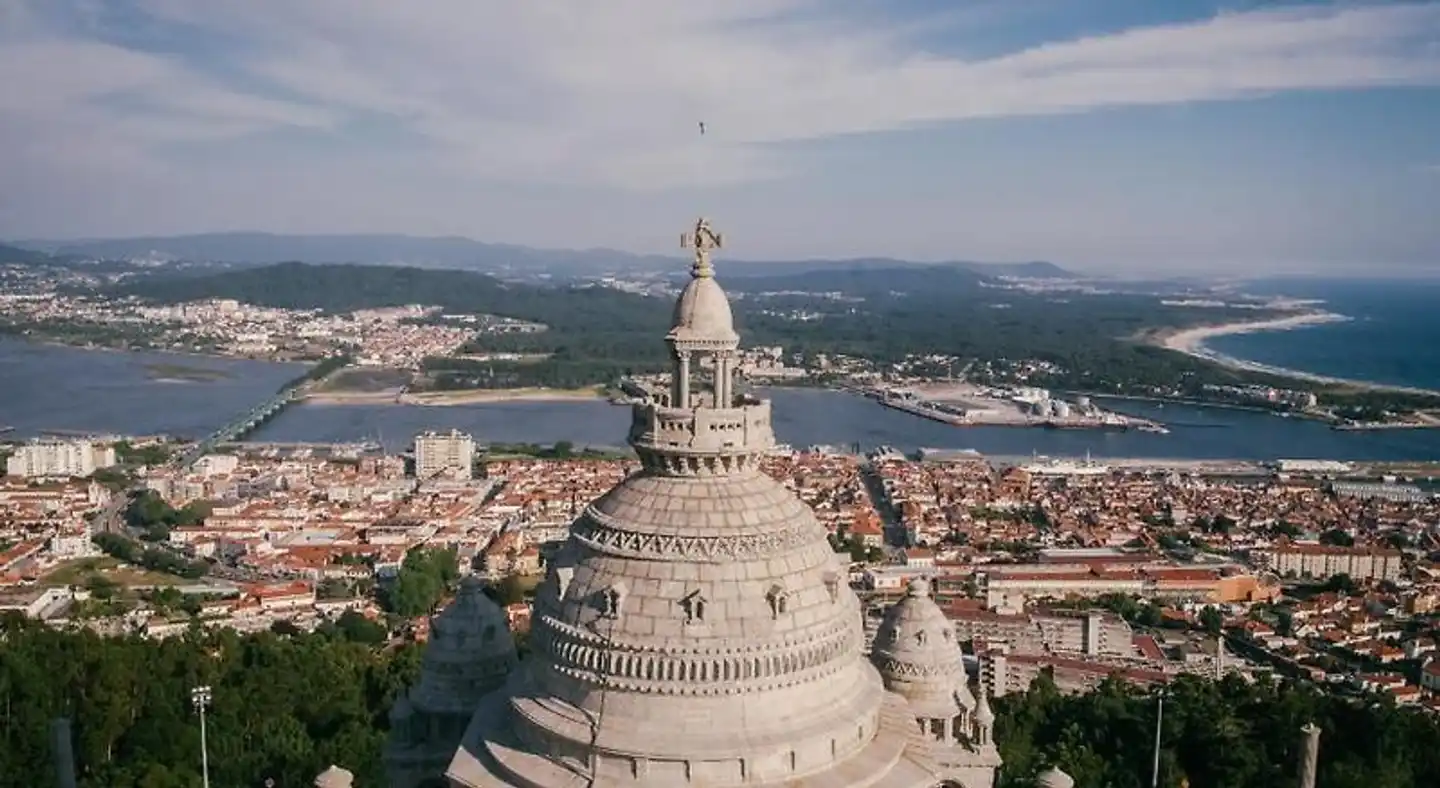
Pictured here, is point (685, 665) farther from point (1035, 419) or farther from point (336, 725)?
point (1035, 419)

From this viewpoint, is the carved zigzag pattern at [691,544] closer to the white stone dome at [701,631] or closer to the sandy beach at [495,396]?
the white stone dome at [701,631]

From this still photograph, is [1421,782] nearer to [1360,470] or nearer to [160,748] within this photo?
[160,748]

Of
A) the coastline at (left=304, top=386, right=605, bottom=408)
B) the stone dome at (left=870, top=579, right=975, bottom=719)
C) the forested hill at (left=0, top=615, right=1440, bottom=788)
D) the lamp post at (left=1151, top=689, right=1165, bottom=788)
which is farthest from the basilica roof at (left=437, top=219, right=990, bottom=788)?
the coastline at (left=304, top=386, right=605, bottom=408)

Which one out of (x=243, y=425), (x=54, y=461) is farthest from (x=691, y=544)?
(x=243, y=425)

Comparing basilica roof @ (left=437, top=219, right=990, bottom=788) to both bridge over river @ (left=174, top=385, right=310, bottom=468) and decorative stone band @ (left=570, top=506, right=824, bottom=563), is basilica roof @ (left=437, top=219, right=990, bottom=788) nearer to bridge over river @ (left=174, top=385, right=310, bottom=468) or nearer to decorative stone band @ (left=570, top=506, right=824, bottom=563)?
decorative stone band @ (left=570, top=506, right=824, bottom=563)

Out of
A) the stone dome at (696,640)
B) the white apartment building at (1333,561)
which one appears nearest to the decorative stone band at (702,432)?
the stone dome at (696,640)
